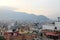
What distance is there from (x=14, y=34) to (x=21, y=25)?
295 mm

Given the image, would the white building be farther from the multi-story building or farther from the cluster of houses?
the multi-story building

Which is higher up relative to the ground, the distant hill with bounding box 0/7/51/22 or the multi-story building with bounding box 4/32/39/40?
the distant hill with bounding box 0/7/51/22

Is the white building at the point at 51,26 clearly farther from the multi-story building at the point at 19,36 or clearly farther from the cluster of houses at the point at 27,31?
the multi-story building at the point at 19,36

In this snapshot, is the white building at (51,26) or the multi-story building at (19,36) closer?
the multi-story building at (19,36)

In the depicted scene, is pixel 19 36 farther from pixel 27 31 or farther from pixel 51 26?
pixel 51 26

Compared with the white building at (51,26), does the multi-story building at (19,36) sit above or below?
below

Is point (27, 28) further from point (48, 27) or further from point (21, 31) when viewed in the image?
point (48, 27)

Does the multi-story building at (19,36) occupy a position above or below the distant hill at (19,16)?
below

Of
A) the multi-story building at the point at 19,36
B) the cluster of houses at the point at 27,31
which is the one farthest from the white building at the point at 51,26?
the multi-story building at the point at 19,36

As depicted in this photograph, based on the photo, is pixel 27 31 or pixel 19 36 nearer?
pixel 19 36

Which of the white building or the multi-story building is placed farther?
the white building

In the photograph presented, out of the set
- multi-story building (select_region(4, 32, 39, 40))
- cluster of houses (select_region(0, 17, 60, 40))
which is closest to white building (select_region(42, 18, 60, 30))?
cluster of houses (select_region(0, 17, 60, 40))

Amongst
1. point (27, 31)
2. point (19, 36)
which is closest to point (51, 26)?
point (27, 31)

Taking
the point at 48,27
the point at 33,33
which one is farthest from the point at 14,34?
the point at 48,27
